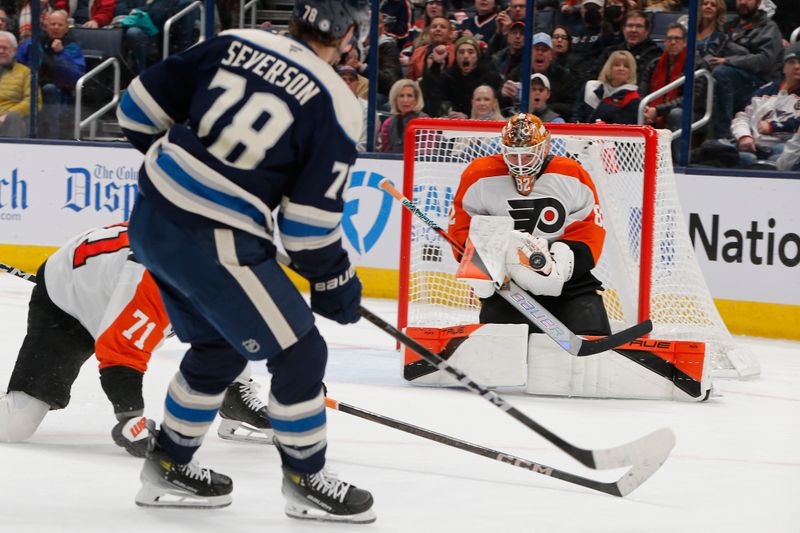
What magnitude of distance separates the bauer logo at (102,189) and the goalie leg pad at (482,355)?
3.07 m

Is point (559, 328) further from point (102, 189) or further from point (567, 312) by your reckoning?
point (102, 189)

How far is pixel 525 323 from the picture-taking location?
13.8ft

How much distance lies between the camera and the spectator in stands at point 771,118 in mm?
5484

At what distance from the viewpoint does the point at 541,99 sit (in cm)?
611

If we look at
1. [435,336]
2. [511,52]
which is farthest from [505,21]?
[435,336]

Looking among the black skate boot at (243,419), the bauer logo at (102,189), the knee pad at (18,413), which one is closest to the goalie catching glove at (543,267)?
the black skate boot at (243,419)

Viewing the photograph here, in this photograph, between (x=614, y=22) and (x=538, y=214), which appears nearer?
(x=538, y=214)

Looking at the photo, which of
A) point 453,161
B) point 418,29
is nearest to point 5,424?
point 453,161

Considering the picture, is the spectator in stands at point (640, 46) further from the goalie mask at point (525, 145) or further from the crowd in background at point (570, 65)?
the goalie mask at point (525, 145)

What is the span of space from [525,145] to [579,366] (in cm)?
75

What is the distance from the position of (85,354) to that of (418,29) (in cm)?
394

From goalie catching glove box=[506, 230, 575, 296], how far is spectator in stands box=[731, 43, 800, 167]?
185cm

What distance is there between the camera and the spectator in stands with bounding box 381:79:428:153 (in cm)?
634

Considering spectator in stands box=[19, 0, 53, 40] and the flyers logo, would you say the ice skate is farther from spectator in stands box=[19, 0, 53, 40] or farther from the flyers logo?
spectator in stands box=[19, 0, 53, 40]
